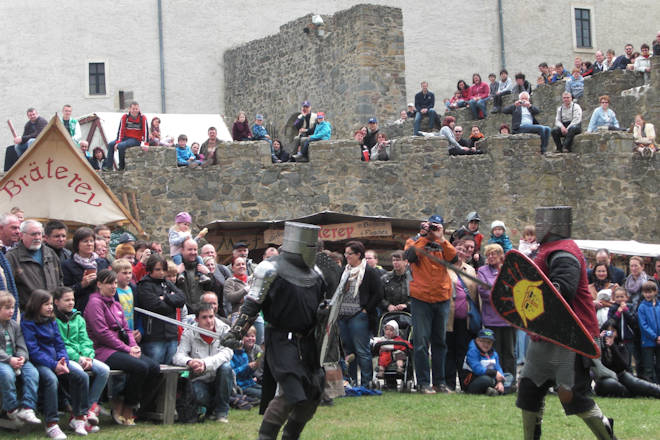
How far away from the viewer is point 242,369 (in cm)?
1002

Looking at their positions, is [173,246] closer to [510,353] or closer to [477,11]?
[510,353]

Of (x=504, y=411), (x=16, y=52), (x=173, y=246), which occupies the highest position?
(x=16, y=52)

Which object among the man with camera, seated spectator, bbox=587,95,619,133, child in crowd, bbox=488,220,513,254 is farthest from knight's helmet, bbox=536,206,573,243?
seated spectator, bbox=587,95,619,133

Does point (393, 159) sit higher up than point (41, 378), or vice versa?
point (393, 159)

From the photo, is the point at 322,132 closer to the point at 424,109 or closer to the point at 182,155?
the point at 182,155

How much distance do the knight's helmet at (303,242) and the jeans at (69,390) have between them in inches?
89.6

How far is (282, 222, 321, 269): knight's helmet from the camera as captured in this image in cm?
721

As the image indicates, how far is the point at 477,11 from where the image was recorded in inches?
1230

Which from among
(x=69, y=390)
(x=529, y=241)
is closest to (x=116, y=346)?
(x=69, y=390)

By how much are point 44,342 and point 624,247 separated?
1080 centimetres

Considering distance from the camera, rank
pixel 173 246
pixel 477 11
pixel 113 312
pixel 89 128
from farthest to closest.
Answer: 1. pixel 477 11
2. pixel 89 128
3. pixel 173 246
4. pixel 113 312

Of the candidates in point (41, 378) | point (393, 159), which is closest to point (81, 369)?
point (41, 378)

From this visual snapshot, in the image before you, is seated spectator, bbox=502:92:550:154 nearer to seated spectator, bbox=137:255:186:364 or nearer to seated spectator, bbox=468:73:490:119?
seated spectator, bbox=468:73:490:119

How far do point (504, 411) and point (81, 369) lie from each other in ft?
12.7
